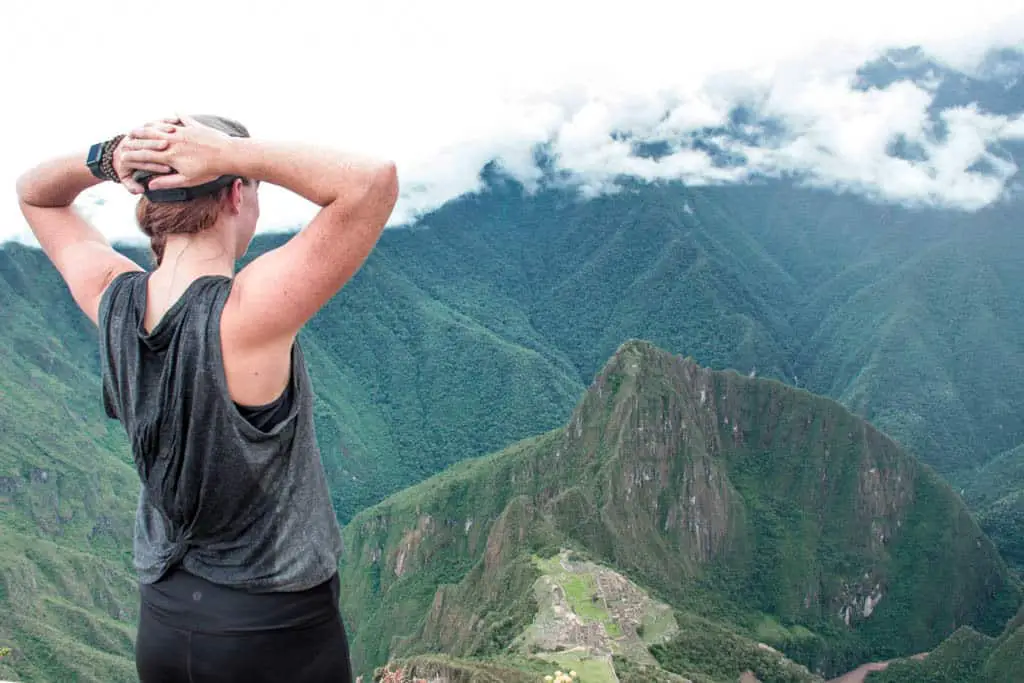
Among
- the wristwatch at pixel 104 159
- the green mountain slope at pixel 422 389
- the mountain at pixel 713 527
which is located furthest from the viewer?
the green mountain slope at pixel 422 389

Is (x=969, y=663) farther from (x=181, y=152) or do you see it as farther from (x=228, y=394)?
(x=181, y=152)

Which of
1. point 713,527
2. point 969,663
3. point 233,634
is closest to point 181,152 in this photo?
point 233,634

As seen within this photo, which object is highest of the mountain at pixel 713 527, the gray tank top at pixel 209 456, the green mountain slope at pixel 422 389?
the gray tank top at pixel 209 456

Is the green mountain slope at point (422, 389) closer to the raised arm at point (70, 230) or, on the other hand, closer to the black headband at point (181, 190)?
the raised arm at point (70, 230)

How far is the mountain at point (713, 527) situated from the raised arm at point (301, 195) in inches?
2039

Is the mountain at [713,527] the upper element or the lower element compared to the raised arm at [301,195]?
lower

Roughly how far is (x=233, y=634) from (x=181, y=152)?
1597mm

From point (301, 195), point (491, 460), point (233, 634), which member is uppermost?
point (301, 195)

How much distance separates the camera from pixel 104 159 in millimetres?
3361

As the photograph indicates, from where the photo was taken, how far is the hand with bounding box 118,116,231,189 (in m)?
2.86

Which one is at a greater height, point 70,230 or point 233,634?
point 70,230

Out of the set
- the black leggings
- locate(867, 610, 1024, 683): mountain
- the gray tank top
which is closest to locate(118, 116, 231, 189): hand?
the gray tank top

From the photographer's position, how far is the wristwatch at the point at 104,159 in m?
3.33

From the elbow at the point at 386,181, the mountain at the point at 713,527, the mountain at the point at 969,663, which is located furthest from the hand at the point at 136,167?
the mountain at the point at 969,663
